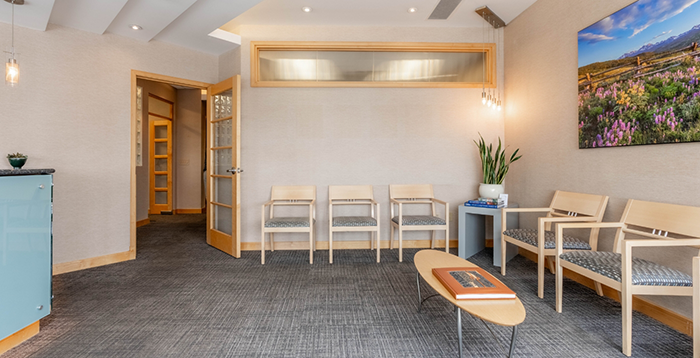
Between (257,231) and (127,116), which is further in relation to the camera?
(257,231)

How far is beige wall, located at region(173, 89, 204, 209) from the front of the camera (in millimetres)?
7082

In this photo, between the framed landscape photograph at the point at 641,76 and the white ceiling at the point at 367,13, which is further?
the white ceiling at the point at 367,13

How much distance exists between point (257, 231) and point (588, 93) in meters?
3.76

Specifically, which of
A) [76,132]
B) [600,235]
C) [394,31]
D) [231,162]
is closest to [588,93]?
[600,235]

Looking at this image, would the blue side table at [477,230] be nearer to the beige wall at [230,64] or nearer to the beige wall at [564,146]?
the beige wall at [564,146]

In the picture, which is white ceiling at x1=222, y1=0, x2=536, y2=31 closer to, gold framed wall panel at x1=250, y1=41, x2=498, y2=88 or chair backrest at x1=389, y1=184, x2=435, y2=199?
gold framed wall panel at x1=250, y1=41, x2=498, y2=88

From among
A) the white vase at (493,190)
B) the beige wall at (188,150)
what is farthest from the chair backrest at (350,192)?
the beige wall at (188,150)

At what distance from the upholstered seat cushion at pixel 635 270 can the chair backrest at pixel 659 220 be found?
10.6 inches

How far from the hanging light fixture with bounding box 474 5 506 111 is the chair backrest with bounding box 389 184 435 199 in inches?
48.2

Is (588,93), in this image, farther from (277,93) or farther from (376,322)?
(277,93)

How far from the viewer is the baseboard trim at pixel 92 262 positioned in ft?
10.5

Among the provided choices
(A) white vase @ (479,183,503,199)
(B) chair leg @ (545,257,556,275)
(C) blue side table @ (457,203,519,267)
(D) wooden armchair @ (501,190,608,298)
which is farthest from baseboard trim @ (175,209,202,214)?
(B) chair leg @ (545,257,556,275)

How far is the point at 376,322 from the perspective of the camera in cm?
218

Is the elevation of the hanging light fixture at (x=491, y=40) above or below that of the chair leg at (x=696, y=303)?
above
